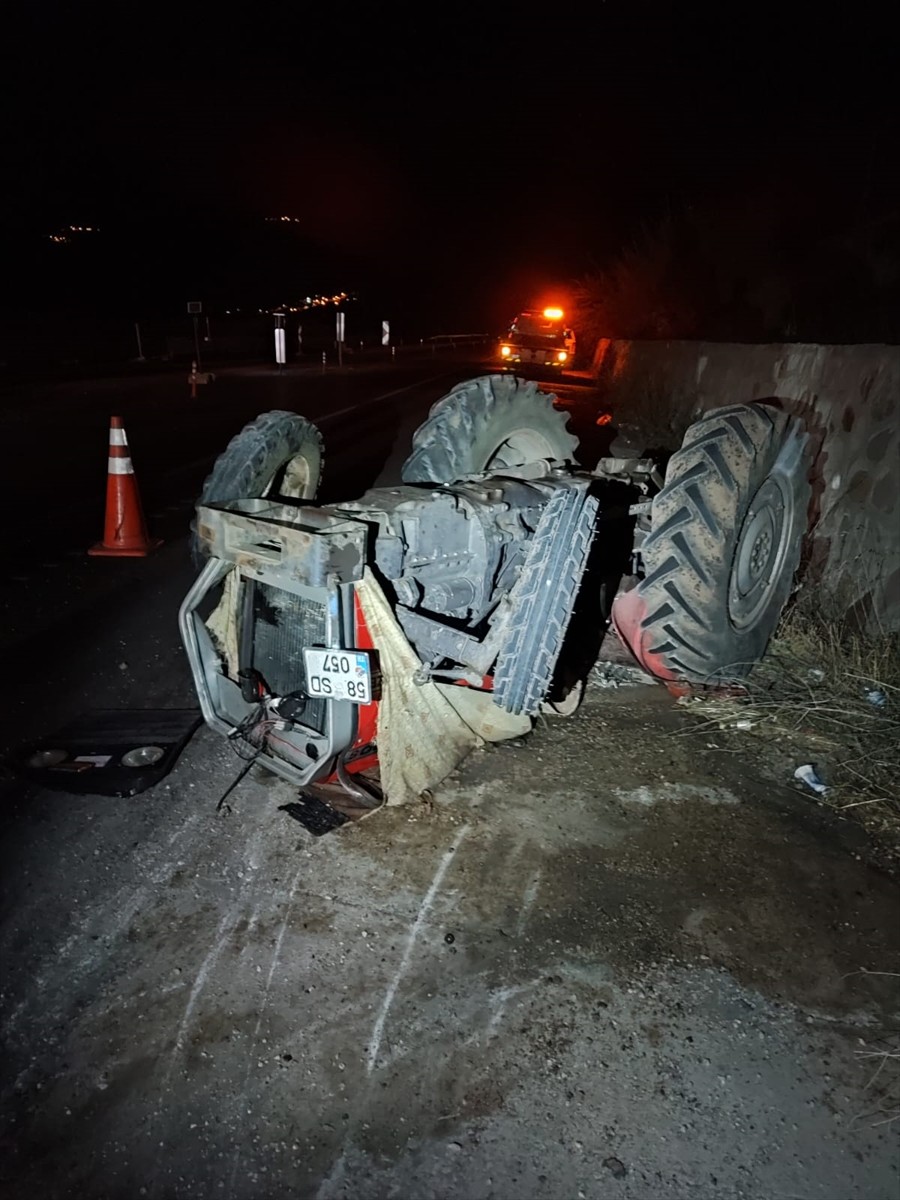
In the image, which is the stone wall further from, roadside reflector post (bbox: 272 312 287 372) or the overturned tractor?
roadside reflector post (bbox: 272 312 287 372)

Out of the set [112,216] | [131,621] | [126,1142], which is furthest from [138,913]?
[112,216]

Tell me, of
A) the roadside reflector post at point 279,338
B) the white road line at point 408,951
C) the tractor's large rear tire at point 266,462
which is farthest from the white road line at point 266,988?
the roadside reflector post at point 279,338

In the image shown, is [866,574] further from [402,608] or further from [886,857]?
[402,608]

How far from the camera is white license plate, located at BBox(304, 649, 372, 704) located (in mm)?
2744

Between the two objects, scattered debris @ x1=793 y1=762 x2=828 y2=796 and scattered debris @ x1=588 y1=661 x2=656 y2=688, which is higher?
scattered debris @ x1=793 y1=762 x2=828 y2=796

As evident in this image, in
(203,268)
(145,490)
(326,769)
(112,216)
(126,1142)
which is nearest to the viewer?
(126,1142)

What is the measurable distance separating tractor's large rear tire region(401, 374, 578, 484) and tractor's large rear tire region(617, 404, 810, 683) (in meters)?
1.23

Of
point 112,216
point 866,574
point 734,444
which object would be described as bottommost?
point 866,574

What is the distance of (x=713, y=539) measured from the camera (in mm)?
3535

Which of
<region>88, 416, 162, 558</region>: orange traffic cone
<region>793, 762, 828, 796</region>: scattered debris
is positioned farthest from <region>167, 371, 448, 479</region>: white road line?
<region>793, 762, 828, 796</region>: scattered debris

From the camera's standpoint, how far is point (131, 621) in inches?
201

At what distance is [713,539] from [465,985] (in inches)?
89.1

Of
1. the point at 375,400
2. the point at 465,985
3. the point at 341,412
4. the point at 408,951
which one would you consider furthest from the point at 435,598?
the point at 375,400

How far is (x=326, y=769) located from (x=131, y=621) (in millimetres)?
2732
